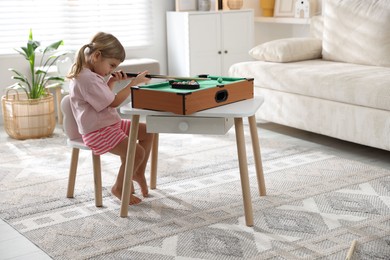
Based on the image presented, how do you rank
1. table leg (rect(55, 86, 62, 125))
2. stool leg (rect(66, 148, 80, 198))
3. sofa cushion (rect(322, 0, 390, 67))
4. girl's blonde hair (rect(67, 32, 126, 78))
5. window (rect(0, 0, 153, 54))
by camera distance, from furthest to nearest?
1. window (rect(0, 0, 153, 54))
2. table leg (rect(55, 86, 62, 125))
3. sofa cushion (rect(322, 0, 390, 67))
4. stool leg (rect(66, 148, 80, 198))
5. girl's blonde hair (rect(67, 32, 126, 78))

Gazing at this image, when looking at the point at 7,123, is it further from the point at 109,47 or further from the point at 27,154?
the point at 109,47

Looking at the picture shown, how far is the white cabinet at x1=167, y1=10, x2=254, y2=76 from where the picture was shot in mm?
5172

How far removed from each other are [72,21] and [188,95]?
2794 millimetres

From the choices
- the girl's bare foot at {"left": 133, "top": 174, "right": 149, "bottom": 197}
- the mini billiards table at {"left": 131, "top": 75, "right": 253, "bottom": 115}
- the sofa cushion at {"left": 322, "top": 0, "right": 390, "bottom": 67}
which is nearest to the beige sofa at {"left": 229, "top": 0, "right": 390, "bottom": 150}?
the sofa cushion at {"left": 322, "top": 0, "right": 390, "bottom": 67}

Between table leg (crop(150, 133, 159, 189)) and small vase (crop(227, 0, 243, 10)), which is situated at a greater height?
small vase (crop(227, 0, 243, 10))

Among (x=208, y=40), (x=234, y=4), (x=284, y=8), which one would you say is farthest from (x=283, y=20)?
(x=208, y=40)

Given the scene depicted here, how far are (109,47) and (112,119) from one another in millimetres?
306

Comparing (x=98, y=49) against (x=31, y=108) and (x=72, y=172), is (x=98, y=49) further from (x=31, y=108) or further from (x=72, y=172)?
(x=31, y=108)

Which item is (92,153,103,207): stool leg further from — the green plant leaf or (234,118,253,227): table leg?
the green plant leaf

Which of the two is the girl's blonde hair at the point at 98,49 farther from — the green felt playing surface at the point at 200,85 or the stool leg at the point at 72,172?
the stool leg at the point at 72,172

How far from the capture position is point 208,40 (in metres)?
5.23

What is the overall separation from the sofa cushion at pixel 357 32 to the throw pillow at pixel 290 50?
9 cm

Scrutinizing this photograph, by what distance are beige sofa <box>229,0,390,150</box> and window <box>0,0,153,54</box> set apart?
1190 mm

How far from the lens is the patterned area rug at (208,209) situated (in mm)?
2432
